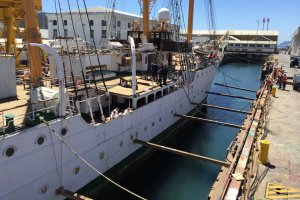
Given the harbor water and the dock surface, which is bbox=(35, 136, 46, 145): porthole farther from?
the dock surface

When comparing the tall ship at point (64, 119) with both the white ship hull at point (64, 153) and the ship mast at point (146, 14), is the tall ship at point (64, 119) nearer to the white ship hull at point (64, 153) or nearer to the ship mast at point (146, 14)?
the white ship hull at point (64, 153)

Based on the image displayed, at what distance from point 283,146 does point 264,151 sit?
3289 millimetres

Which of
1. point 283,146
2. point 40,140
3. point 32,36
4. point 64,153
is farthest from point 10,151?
point 283,146

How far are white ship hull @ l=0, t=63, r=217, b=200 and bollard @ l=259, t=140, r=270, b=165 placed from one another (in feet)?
23.8

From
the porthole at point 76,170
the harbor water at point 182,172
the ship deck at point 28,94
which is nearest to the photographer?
the ship deck at point 28,94

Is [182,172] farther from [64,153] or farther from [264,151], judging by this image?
[64,153]

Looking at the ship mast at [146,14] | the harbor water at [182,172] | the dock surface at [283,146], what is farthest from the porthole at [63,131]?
the ship mast at [146,14]

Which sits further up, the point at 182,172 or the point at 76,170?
the point at 76,170

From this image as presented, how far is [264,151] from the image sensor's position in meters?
13.0

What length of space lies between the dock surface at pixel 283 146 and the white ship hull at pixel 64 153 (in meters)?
7.55

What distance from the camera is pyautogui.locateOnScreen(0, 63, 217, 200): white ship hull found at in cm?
980

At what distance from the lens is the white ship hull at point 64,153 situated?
9797mm

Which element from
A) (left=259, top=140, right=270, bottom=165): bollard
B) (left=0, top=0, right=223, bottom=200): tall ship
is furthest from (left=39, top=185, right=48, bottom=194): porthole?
(left=259, top=140, right=270, bottom=165): bollard

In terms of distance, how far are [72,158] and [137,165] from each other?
6389mm
